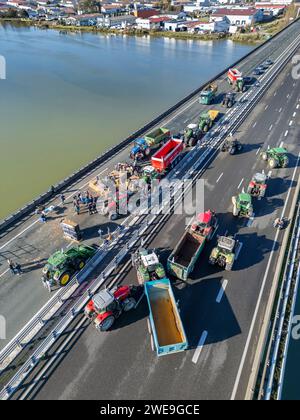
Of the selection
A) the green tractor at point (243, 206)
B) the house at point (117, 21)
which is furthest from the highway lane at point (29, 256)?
the house at point (117, 21)

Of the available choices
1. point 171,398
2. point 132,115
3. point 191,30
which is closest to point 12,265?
point 171,398

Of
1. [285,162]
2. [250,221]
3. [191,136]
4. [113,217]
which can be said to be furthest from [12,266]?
[285,162]

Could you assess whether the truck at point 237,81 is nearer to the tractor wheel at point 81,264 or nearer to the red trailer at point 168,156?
the red trailer at point 168,156

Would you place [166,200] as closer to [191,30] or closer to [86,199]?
[86,199]

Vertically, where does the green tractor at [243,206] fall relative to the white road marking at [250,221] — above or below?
above

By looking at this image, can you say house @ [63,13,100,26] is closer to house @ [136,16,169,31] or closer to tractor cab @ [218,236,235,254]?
house @ [136,16,169,31]

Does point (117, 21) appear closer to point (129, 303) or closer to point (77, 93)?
point (77, 93)
